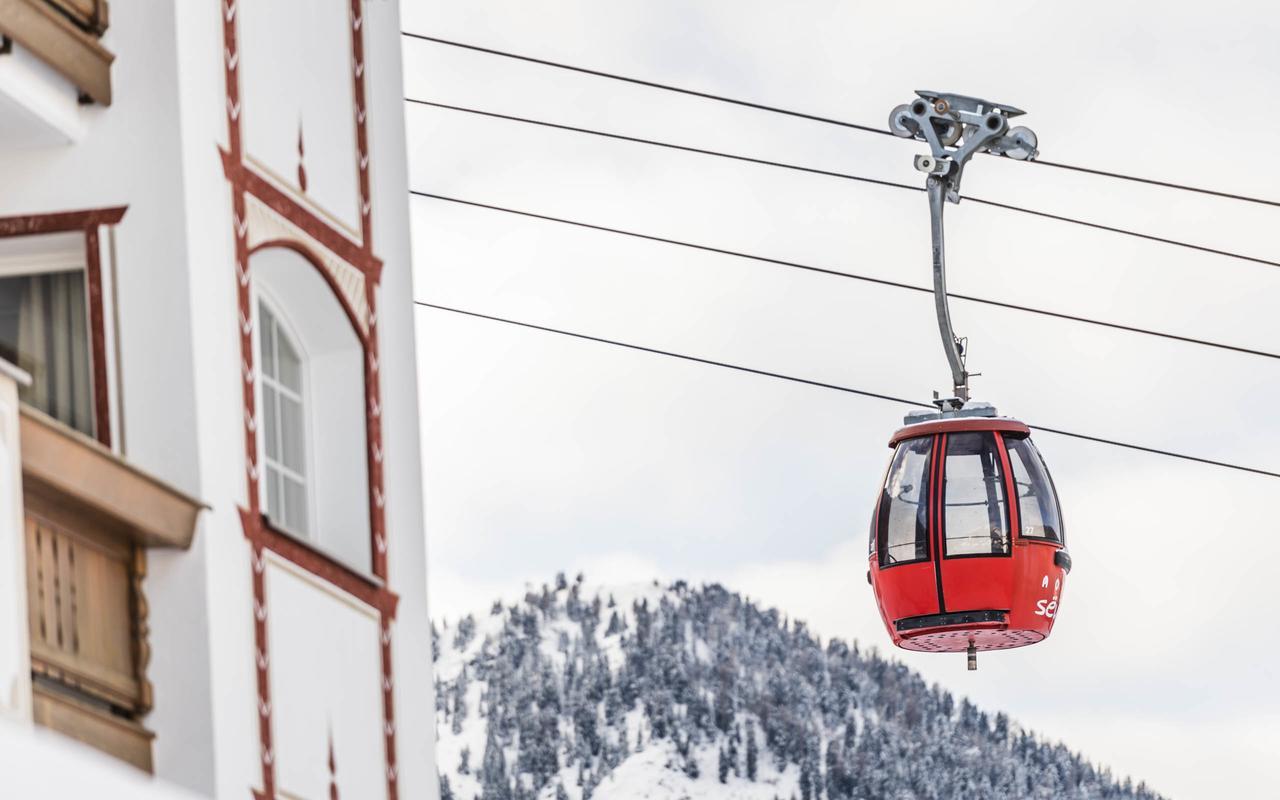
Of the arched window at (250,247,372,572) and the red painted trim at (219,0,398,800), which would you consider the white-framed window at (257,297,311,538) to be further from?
the red painted trim at (219,0,398,800)

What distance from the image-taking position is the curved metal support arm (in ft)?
51.0

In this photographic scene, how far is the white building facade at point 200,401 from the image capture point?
11367 millimetres

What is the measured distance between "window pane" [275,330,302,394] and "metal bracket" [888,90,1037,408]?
3848 mm

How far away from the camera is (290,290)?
13719mm

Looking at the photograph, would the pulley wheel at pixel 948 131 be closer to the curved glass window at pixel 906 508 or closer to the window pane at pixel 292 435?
the curved glass window at pixel 906 508

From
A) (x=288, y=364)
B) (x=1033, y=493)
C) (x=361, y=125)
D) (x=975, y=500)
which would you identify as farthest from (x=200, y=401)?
(x=1033, y=493)

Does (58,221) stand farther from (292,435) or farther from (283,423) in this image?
(292,435)

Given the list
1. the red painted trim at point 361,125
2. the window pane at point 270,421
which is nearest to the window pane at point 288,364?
the window pane at point 270,421

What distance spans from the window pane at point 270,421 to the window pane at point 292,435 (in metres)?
0.07

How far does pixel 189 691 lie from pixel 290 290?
111 inches

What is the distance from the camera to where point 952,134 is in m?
15.6

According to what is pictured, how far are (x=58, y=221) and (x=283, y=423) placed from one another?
1985mm

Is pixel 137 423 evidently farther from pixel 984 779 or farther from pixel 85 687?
pixel 984 779

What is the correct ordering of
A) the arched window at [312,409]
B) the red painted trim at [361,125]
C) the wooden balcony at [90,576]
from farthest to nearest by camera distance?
the red painted trim at [361,125] → the arched window at [312,409] → the wooden balcony at [90,576]
